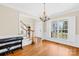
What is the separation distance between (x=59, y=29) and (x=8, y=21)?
3439 mm

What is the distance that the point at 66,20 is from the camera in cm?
515

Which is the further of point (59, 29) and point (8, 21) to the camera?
point (59, 29)

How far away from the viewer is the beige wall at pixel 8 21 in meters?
3.65

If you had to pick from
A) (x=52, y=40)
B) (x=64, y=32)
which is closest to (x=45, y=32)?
(x=52, y=40)

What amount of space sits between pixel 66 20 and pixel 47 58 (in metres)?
4.65

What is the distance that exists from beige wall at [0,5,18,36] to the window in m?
2.93

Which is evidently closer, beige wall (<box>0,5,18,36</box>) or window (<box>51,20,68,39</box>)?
beige wall (<box>0,5,18,36</box>)

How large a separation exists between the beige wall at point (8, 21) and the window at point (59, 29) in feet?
9.60

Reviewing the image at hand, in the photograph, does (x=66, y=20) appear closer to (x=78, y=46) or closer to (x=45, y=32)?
(x=78, y=46)

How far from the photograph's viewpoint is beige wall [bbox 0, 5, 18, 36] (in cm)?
365

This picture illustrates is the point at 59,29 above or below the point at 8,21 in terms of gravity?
below

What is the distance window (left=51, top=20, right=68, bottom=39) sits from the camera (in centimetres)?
525

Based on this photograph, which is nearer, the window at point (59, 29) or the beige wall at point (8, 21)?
the beige wall at point (8, 21)

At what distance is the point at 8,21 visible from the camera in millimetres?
3941
